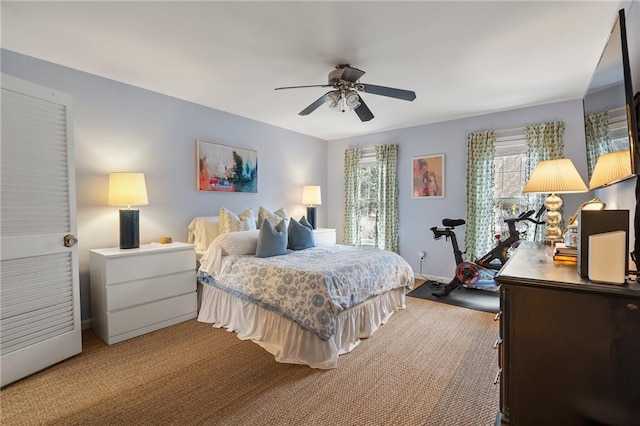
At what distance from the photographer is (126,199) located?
290 cm

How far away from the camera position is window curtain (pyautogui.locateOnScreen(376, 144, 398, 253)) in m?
5.00

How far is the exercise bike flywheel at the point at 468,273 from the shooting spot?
3.74 m

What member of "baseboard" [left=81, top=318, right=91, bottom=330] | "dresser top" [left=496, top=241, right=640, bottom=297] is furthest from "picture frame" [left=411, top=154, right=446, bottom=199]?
"baseboard" [left=81, top=318, right=91, bottom=330]

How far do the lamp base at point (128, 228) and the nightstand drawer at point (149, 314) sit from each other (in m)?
0.63

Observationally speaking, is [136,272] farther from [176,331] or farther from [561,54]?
[561,54]

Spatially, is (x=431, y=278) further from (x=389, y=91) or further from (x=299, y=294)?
(x=389, y=91)

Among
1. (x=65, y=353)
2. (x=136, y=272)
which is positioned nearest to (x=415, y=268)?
(x=136, y=272)

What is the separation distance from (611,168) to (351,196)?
400 cm

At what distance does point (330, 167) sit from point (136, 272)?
3998 millimetres

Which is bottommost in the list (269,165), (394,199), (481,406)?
(481,406)

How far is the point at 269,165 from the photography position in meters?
4.82

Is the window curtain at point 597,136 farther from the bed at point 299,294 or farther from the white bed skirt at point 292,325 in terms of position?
the white bed skirt at point 292,325

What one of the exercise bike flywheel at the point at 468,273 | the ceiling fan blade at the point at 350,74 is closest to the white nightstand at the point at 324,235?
the exercise bike flywheel at the point at 468,273

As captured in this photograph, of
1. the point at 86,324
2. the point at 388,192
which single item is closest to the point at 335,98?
the point at 388,192
